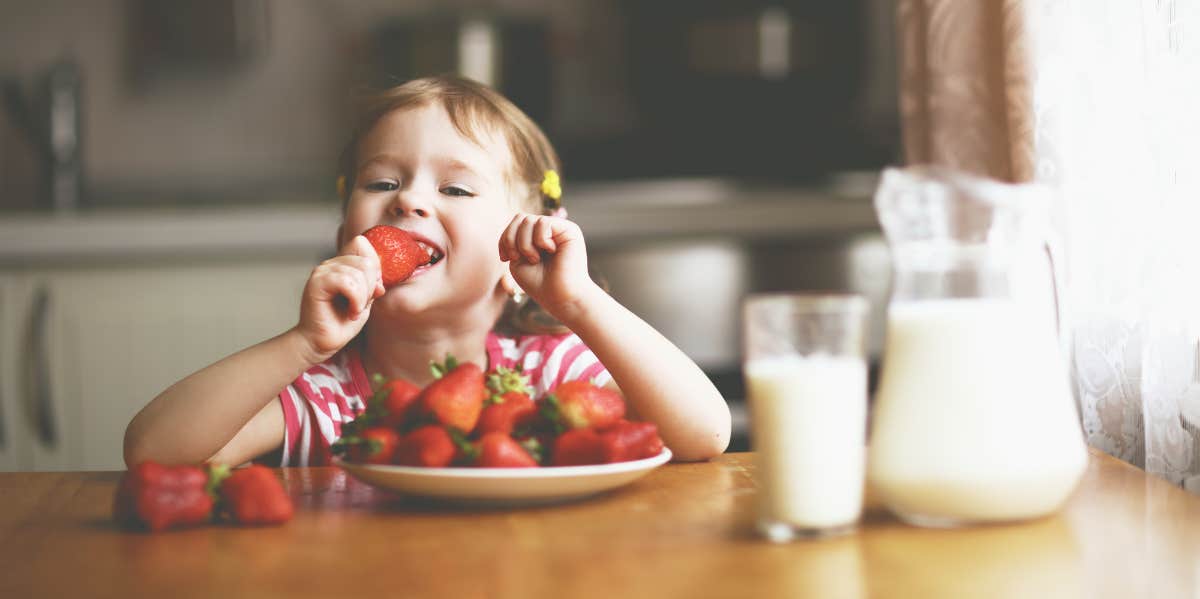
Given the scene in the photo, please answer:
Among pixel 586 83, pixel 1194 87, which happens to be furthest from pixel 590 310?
pixel 586 83

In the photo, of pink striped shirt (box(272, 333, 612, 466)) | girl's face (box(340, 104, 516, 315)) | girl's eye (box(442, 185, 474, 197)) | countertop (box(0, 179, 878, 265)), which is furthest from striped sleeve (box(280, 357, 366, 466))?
countertop (box(0, 179, 878, 265))

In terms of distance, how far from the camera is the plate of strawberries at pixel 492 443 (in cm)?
85

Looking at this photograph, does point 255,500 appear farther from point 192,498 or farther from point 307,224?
point 307,224

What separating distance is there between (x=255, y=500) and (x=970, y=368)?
0.48 metres

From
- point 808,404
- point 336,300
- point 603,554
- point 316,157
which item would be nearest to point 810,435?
point 808,404

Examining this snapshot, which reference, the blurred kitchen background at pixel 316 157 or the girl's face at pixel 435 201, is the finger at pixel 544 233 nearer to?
the girl's face at pixel 435 201

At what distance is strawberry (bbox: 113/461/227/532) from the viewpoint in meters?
0.82

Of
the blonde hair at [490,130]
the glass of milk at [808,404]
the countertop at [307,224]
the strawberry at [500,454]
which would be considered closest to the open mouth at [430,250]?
the blonde hair at [490,130]

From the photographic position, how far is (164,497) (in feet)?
2.71

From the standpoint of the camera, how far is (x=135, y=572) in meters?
0.73

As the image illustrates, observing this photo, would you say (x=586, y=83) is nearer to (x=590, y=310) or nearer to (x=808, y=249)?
(x=808, y=249)

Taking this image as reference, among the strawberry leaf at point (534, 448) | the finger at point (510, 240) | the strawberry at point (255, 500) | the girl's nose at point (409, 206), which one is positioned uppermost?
the girl's nose at point (409, 206)

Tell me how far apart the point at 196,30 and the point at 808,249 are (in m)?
1.66

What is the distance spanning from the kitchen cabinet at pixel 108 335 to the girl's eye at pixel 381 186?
1183mm
